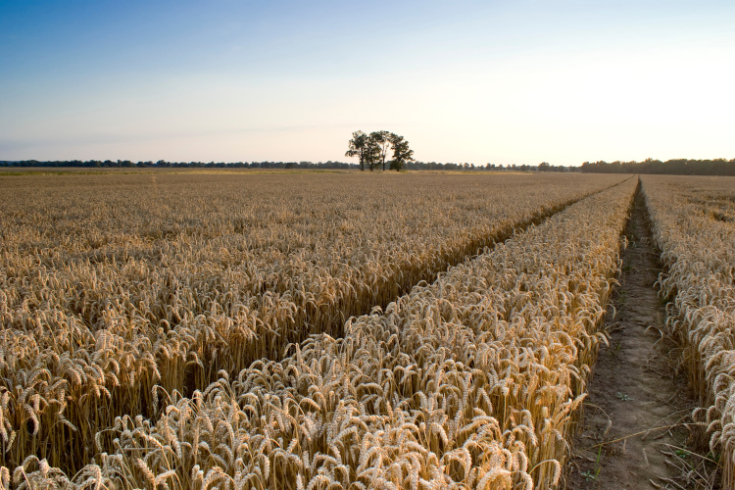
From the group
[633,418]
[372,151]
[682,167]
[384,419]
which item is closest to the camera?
[384,419]

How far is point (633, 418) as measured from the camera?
4.06 metres

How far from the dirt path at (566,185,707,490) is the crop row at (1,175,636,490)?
1.35 feet

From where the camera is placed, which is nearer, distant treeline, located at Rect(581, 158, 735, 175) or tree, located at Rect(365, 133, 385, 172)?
tree, located at Rect(365, 133, 385, 172)

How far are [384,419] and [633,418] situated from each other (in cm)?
322

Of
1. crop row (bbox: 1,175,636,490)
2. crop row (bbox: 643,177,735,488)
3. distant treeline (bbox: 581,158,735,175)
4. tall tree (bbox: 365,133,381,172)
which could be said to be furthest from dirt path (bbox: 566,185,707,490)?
distant treeline (bbox: 581,158,735,175)

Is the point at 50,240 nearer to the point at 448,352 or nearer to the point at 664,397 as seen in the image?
the point at 448,352

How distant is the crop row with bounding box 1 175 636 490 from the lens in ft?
6.77

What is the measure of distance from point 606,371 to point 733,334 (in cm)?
139

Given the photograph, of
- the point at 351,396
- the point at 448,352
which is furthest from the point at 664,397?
the point at 351,396

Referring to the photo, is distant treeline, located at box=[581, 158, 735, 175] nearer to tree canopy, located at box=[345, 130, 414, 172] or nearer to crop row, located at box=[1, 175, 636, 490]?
tree canopy, located at box=[345, 130, 414, 172]

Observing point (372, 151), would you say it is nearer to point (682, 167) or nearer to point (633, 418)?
point (633, 418)

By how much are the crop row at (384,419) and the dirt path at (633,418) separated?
412 millimetres

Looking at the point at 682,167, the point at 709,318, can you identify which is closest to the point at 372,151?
the point at 709,318

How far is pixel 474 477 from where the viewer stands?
2113 mm
